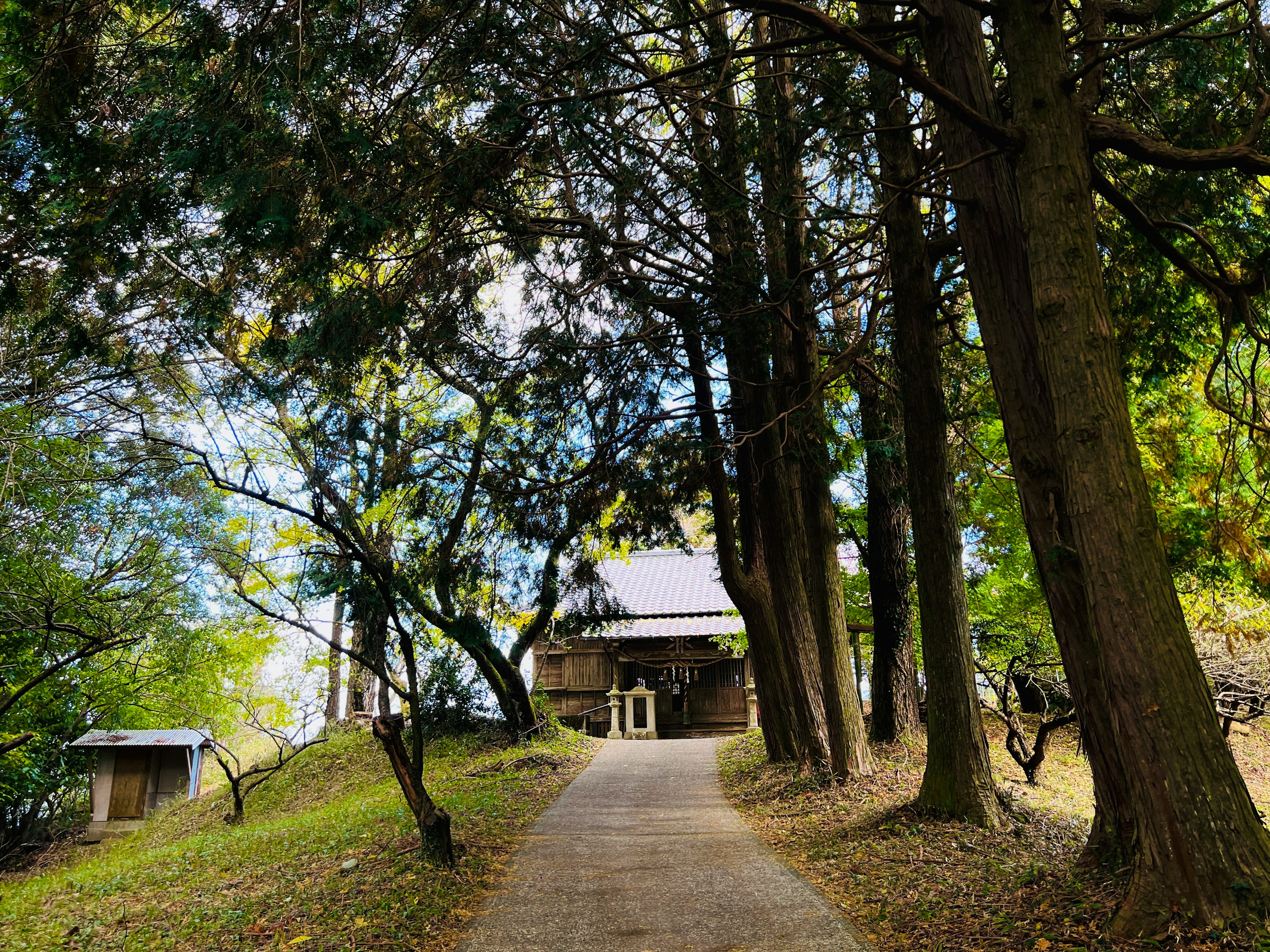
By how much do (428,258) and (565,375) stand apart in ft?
6.61

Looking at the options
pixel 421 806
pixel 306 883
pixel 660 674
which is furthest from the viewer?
pixel 660 674

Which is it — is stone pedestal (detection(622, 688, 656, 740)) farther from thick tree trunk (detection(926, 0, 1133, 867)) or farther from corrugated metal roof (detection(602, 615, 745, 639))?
thick tree trunk (detection(926, 0, 1133, 867))

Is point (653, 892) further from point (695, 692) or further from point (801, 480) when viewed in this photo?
point (695, 692)

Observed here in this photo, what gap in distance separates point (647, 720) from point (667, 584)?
5.69 m

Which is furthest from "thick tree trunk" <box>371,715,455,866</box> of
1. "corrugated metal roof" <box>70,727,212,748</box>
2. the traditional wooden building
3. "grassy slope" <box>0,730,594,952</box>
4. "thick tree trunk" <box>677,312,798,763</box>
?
the traditional wooden building

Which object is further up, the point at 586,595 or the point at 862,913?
the point at 586,595

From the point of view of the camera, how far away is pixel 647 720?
23203mm

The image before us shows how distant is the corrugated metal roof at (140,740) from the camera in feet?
66.5

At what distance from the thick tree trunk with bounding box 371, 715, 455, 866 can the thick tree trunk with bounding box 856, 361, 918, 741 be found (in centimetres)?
748

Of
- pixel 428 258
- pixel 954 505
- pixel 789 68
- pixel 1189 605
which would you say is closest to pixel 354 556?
pixel 428 258

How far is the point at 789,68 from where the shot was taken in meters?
9.48

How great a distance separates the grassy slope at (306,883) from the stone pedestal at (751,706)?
8.04m

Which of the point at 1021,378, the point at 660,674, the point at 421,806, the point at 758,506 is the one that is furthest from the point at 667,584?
the point at 1021,378

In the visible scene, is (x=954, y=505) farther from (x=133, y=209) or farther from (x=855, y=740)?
(x=133, y=209)
